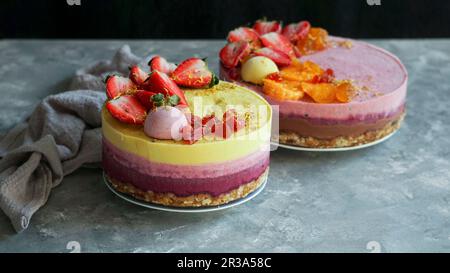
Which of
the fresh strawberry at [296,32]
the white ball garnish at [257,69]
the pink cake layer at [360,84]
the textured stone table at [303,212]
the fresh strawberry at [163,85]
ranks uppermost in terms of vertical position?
the fresh strawberry at [163,85]

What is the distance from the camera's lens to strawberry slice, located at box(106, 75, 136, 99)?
2.63m

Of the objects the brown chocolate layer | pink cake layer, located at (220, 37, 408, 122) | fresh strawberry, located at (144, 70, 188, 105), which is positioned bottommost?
the brown chocolate layer

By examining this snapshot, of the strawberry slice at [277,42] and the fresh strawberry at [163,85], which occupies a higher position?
the fresh strawberry at [163,85]

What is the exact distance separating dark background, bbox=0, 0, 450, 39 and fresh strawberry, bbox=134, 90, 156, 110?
1790 millimetres

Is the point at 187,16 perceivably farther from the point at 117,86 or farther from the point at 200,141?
the point at 200,141

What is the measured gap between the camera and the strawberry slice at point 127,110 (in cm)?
250

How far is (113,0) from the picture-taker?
168 inches

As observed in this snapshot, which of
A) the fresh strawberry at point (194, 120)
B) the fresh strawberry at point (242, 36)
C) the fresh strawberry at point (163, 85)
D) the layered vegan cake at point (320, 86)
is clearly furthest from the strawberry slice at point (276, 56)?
the fresh strawberry at point (194, 120)

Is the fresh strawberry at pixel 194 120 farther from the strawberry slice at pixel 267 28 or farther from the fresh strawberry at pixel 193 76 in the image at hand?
the strawberry slice at pixel 267 28

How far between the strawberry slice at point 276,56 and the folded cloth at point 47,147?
0.62 m

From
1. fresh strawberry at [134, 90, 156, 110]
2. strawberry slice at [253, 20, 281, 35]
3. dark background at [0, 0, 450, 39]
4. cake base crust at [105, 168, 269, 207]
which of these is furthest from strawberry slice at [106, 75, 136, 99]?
dark background at [0, 0, 450, 39]

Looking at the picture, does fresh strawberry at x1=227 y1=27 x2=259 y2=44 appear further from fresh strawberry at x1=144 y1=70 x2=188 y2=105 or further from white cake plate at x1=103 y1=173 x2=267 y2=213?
white cake plate at x1=103 y1=173 x2=267 y2=213

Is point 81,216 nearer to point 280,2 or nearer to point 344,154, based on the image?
point 344,154

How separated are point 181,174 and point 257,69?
27.9 inches
